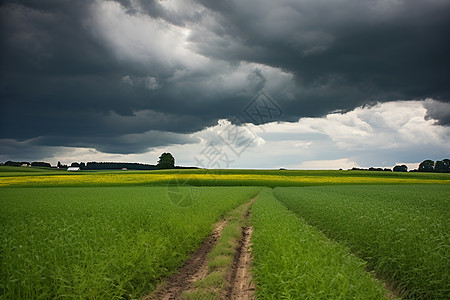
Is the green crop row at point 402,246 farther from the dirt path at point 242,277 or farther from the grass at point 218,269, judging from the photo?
the grass at point 218,269

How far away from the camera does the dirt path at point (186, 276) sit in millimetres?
7586

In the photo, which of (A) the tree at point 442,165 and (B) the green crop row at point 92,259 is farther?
(A) the tree at point 442,165

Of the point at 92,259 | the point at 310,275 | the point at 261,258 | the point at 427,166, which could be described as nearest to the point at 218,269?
the point at 261,258

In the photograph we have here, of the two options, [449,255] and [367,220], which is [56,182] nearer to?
[367,220]

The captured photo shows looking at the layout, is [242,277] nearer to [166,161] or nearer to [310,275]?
[310,275]

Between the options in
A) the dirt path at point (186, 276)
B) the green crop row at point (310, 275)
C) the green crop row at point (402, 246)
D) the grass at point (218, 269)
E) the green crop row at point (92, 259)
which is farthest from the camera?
the dirt path at point (186, 276)

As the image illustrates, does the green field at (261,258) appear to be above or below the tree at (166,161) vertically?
below

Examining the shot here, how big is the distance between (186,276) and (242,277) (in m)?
1.82

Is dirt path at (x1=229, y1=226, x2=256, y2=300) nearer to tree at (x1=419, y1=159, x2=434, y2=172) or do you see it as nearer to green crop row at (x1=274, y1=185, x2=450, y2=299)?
green crop row at (x1=274, y1=185, x2=450, y2=299)

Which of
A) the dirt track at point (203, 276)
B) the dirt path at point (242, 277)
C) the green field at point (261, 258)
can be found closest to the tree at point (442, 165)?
the green field at point (261, 258)

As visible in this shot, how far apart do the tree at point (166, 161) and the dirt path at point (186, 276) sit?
3729 inches

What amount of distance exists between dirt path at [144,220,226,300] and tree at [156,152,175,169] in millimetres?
94710

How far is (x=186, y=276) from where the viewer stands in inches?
350

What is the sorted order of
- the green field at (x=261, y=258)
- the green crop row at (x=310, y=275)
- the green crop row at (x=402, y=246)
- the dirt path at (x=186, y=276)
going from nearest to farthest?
the green crop row at (x=310, y=275), the green field at (x=261, y=258), the green crop row at (x=402, y=246), the dirt path at (x=186, y=276)
